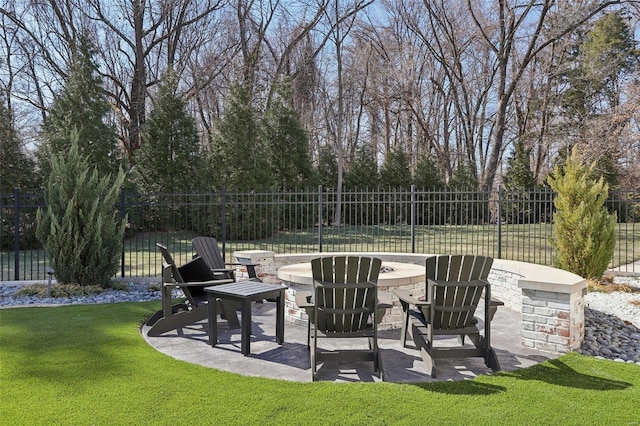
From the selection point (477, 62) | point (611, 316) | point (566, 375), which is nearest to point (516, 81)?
point (477, 62)

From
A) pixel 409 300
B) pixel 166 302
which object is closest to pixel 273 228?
pixel 166 302

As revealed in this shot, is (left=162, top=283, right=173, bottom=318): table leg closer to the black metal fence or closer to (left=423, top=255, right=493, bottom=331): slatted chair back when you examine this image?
the black metal fence

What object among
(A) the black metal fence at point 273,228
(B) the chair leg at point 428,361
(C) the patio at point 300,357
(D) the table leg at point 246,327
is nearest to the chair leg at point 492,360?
(C) the patio at point 300,357

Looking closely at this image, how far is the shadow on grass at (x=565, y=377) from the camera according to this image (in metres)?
3.38

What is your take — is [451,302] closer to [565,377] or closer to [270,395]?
[565,377]

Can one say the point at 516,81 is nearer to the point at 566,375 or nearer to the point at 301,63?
the point at 301,63

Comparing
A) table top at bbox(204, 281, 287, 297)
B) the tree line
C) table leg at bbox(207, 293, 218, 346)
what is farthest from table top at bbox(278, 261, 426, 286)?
the tree line

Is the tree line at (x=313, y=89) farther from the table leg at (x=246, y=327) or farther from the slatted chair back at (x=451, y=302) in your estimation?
the slatted chair back at (x=451, y=302)

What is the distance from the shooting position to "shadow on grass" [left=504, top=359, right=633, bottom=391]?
338 cm

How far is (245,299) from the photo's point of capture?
4.05 m

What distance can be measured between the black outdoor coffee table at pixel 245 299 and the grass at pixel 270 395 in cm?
41

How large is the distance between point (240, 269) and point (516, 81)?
53.8 ft

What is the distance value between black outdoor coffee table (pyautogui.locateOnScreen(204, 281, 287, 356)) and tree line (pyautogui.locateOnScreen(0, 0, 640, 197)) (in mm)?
10052

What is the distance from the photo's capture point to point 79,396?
124 inches
